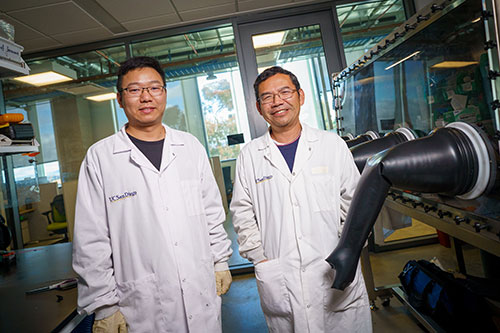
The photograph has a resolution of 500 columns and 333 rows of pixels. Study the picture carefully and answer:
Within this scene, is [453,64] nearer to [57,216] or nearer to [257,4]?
[257,4]

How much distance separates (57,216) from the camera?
3.74 m

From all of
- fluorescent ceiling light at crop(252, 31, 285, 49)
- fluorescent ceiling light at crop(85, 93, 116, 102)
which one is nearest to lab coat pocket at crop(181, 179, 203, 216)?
fluorescent ceiling light at crop(252, 31, 285, 49)

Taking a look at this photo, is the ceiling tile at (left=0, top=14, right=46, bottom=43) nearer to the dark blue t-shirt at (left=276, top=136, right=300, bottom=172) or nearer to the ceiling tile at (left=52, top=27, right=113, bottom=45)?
the ceiling tile at (left=52, top=27, right=113, bottom=45)

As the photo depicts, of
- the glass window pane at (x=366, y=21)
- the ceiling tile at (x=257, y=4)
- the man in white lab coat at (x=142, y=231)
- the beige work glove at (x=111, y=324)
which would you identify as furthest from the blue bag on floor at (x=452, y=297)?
the ceiling tile at (x=257, y=4)

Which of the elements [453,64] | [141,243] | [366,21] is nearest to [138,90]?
[141,243]

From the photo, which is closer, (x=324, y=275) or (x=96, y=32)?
(x=324, y=275)

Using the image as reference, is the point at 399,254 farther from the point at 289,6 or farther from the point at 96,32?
the point at 96,32

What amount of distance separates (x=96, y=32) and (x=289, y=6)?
210cm

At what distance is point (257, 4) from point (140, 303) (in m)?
3.10

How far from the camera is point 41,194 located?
3.77m

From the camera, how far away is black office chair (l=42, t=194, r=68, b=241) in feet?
12.1

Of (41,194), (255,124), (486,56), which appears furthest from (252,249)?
(41,194)

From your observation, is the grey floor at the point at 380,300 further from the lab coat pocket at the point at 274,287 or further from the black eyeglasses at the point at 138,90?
the black eyeglasses at the point at 138,90

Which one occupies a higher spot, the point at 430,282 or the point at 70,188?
the point at 70,188
